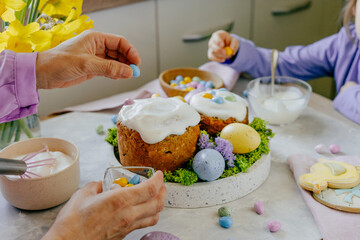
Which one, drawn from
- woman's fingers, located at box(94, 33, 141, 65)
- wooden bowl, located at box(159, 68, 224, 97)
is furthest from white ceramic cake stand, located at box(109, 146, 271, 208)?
wooden bowl, located at box(159, 68, 224, 97)

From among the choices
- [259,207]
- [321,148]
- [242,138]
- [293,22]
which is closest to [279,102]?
[321,148]

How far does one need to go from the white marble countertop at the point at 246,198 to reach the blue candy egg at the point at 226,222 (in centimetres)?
1

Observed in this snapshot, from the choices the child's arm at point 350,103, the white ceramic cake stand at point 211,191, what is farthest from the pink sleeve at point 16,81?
the child's arm at point 350,103

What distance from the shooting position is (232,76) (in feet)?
5.31

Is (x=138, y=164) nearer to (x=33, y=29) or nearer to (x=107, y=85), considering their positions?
(x=33, y=29)

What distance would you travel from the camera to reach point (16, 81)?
2.83 feet

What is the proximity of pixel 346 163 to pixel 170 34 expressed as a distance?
1.14 m

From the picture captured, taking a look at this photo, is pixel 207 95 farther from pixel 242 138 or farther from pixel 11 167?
pixel 11 167

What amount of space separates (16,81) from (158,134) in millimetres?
329

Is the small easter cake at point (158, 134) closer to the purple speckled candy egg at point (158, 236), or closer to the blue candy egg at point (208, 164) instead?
the blue candy egg at point (208, 164)

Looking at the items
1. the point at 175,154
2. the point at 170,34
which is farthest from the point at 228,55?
the point at 175,154

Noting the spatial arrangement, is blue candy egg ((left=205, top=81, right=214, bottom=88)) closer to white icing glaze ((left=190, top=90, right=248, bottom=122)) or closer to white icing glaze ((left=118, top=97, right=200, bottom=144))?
white icing glaze ((left=190, top=90, right=248, bottom=122))

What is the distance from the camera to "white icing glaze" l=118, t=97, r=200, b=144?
94cm

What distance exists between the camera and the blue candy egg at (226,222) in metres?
0.89
